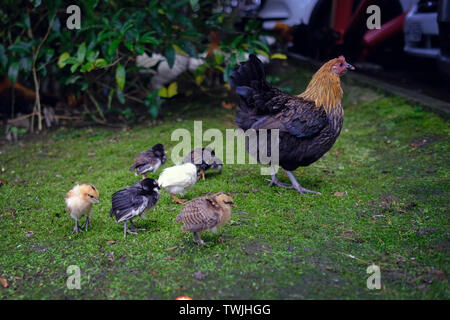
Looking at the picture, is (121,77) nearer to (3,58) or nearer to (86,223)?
(3,58)

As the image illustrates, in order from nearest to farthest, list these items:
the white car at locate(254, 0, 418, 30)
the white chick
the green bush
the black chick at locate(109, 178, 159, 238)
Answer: the black chick at locate(109, 178, 159, 238) < the white chick < the green bush < the white car at locate(254, 0, 418, 30)

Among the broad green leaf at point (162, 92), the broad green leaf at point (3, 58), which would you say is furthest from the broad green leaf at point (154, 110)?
the broad green leaf at point (3, 58)

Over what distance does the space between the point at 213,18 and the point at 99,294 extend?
5923mm

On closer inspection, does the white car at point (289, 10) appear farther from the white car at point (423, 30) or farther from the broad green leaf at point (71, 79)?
the broad green leaf at point (71, 79)

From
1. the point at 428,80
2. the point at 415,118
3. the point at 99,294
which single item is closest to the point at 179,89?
the point at 415,118

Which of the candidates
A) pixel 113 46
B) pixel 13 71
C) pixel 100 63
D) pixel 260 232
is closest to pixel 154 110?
pixel 100 63

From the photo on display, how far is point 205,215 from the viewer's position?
351 centimetres

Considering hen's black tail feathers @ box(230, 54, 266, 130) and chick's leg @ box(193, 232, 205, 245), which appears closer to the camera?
chick's leg @ box(193, 232, 205, 245)

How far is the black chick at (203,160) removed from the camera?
522 centimetres

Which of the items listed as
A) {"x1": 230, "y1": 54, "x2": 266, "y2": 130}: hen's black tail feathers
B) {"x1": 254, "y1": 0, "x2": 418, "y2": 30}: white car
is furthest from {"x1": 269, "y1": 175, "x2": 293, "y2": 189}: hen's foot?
{"x1": 254, "y1": 0, "x2": 418, "y2": 30}: white car

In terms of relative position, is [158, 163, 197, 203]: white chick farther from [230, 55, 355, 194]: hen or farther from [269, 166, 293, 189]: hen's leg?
[269, 166, 293, 189]: hen's leg

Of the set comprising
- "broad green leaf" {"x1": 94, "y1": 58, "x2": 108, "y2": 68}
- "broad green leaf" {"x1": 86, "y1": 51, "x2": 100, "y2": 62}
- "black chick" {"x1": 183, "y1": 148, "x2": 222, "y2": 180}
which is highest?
"broad green leaf" {"x1": 86, "y1": 51, "x2": 100, "y2": 62}

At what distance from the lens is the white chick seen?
4477 mm

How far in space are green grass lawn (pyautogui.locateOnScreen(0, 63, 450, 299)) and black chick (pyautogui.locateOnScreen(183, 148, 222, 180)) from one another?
0.20 meters
